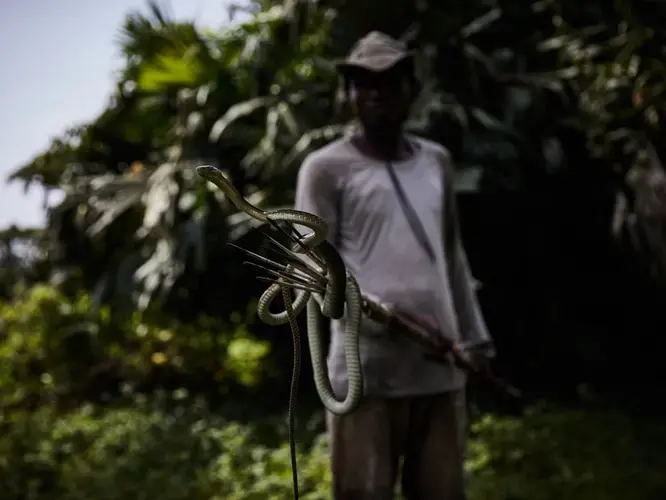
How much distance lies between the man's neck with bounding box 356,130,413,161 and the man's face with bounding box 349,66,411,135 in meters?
→ 0.02

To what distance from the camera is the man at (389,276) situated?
1.73m

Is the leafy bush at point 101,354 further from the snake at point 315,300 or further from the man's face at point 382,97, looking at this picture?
the snake at point 315,300

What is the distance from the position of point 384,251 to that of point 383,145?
10.6 inches

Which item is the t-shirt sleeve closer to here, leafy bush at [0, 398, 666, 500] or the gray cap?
the gray cap

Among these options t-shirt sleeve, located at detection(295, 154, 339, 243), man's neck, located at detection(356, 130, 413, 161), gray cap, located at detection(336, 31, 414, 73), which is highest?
gray cap, located at detection(336, 31, 414, 73)

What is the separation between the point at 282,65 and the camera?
15.8 feet

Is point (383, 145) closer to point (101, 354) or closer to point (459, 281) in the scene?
point (459, 281)

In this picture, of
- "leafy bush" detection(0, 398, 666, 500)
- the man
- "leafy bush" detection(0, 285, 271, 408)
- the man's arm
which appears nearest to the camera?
the man

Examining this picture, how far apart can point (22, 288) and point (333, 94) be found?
157 inches

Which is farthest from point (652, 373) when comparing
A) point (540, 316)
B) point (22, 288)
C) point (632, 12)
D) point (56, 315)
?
point (22, 288)

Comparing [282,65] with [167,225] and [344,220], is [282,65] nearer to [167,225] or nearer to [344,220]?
[167,225]

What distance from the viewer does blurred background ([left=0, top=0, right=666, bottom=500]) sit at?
3.91 m

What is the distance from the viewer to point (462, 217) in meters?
4.68

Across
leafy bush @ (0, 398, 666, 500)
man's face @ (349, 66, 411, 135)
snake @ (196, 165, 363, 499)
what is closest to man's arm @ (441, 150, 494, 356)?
man's face @ (349, 66, 411, 135)
